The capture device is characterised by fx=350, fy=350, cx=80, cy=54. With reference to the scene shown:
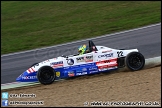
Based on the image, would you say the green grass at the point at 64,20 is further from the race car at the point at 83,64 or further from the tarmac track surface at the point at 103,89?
the tarmac track surface at the point at 103,89

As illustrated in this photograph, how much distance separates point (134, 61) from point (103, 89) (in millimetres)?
Answer: 2750

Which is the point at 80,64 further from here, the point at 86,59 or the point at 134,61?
the point at 134,61

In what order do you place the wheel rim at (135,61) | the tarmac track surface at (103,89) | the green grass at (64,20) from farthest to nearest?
the green grass at (64,20) → the wheel rim at (135,61) → the tarmac track surface at (103,89)

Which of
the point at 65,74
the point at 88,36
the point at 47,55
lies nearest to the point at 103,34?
the point at 88,36

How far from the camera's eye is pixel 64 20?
22.6m

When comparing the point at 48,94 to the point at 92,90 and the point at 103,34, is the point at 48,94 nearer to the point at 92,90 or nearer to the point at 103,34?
the point at 92,90

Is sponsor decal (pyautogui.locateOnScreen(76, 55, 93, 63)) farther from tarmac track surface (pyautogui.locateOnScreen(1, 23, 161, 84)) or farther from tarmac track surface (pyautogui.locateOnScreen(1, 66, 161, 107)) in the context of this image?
tarmac track surface (pyautogui.locateOnScreen(1, 23, 161, 84))

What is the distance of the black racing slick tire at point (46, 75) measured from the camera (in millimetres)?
10905

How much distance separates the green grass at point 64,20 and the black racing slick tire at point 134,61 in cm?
694

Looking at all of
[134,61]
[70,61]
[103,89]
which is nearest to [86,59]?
[70,61]

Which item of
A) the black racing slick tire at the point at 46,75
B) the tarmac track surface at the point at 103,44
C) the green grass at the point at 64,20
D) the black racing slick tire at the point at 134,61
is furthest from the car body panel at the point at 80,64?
the green grass at the point at 64,20

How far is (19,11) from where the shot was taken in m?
26.3

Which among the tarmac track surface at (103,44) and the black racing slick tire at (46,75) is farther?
the tarmac track surface at (103,44)

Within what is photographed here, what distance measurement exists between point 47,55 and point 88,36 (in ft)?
11.6
